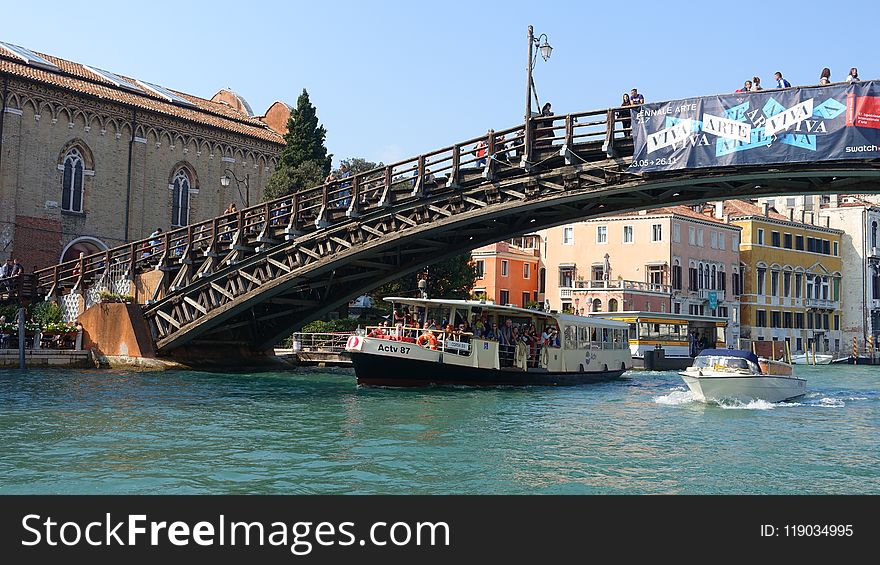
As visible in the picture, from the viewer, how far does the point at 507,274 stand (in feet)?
204

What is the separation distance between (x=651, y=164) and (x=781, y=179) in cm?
277

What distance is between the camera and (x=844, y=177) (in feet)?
66.4

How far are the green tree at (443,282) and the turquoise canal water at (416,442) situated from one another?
1748 centimetres

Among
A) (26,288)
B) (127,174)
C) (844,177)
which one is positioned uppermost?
(127,174)

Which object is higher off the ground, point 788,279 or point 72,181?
point 72,181

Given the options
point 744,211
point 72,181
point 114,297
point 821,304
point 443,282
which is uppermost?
point 744,211

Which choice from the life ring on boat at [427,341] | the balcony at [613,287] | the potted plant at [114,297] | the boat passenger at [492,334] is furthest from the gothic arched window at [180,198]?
the life ring on boat at [427,341]

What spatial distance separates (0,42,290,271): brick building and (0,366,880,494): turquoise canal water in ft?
61.0

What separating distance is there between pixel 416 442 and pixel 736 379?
9.68 m

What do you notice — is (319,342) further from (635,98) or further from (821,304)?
(821,304)

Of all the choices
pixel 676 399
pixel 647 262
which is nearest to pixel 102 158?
pixel 676 399

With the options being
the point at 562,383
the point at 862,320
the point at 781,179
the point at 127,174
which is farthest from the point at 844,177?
the point at 862,320

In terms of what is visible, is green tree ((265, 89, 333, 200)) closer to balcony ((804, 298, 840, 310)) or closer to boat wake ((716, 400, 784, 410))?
boat wake ((716, 400, 784, 410))
